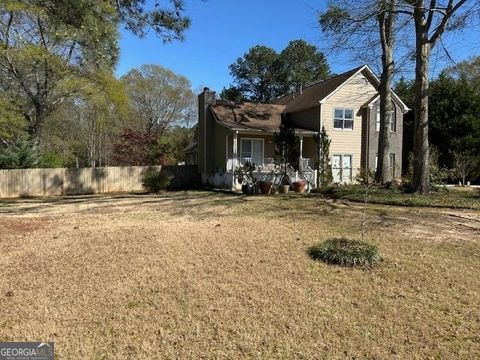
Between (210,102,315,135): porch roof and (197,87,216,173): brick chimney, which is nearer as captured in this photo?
(210,102,315,135): porch roof

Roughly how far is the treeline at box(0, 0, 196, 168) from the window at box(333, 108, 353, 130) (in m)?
13.5

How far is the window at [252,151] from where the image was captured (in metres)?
22.7

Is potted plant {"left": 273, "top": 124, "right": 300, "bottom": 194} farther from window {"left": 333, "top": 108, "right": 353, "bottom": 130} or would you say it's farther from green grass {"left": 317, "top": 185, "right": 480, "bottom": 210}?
window {"left": 333, "top": 108, "right": 353, "bottom": 130}

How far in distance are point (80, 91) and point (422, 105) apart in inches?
824

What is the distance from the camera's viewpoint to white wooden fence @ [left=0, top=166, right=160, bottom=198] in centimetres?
2017

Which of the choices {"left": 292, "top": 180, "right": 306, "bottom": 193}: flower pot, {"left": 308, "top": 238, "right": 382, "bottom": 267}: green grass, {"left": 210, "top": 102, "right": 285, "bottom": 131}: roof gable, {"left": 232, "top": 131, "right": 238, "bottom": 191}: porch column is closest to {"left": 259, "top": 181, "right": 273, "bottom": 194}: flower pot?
{"left": 292, "top": 180, "right": 306, "bottom": 193}: flower pot

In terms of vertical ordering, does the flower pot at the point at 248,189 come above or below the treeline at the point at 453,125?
below

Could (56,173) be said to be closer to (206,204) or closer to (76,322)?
(206,204)

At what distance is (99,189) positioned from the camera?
2252 cm

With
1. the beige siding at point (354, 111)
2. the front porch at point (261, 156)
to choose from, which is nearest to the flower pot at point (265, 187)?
the front porch at point (261, 156)

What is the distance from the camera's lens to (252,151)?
75.0 feet

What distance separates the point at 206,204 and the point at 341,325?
10.2 meters

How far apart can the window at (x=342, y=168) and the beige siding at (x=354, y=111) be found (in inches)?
12.5

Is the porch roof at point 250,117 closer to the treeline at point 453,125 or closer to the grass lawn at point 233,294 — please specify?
the treeline at point 453,125
